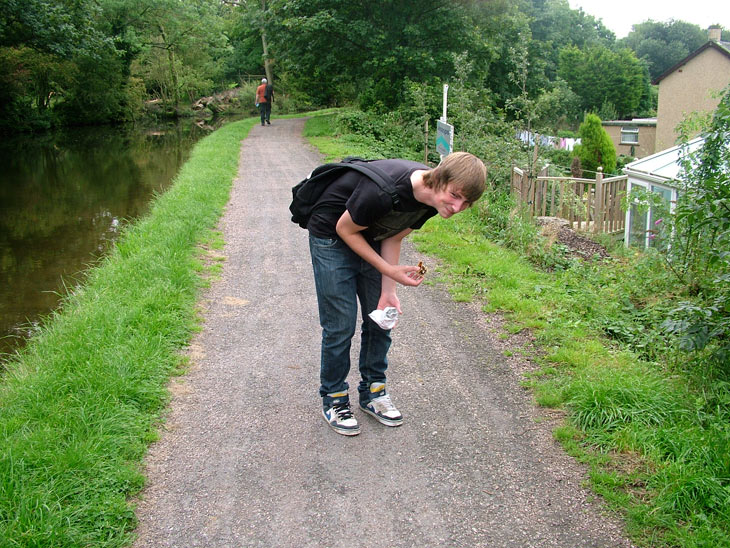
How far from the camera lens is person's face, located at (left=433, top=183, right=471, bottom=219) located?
9.75 feet

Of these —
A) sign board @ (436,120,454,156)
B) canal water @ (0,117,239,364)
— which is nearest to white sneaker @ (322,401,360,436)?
canal water @ (0,117,239,364)

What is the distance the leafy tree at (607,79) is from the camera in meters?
51.2

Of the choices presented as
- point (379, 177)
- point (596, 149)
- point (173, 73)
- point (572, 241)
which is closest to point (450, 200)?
point (379, 177)

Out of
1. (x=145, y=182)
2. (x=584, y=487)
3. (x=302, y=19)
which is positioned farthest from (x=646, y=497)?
(x=302, y=19)

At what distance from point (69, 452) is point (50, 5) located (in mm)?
24753

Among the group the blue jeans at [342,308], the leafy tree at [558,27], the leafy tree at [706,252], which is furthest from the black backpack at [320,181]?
the leafy tree at [558,27]

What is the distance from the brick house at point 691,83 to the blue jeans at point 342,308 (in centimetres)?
2717

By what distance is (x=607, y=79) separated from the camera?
168 ft

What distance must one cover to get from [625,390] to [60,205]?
557 inches

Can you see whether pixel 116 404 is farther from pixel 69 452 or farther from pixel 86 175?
pixel 86 175

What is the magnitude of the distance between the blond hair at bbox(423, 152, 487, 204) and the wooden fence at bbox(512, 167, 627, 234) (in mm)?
9253

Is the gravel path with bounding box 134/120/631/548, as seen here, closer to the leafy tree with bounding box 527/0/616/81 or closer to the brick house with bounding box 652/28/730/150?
the brick house with bounding box 652/28/730/150

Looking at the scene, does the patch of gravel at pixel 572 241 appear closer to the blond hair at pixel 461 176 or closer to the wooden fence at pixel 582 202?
the wooden fence at pixel 582 202

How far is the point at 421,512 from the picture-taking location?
2.95m
